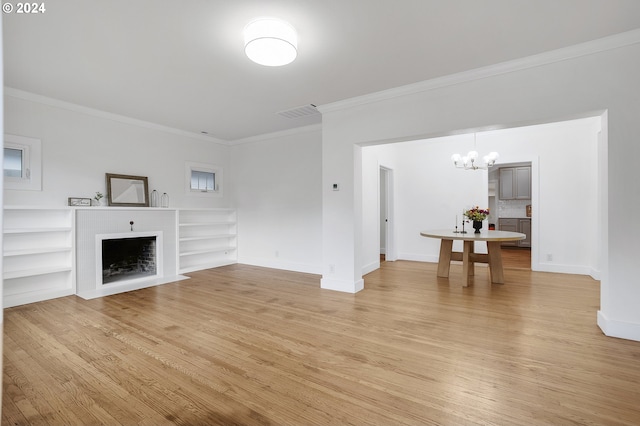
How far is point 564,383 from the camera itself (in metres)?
2.07

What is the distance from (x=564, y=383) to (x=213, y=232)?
5.86 metres

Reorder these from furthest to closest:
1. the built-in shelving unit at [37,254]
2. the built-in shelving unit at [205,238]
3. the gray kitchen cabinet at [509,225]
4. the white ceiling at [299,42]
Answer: the gray kitchen cabinet at [509,225], the built-in shelving unit at [205,238], the built-in shelving unit at [37,254], the white ceiling at [299,42]

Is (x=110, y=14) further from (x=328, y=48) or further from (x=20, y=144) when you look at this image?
(x=20, y=144)

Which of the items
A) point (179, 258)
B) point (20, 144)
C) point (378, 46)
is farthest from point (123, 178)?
point (378, 46)

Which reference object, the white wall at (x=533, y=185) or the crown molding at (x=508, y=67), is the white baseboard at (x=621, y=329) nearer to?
the crown molding at (x=508, y=67)

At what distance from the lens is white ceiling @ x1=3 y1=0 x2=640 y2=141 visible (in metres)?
2.37

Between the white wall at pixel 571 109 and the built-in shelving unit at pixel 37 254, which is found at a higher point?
the white wall at pixel 571 109

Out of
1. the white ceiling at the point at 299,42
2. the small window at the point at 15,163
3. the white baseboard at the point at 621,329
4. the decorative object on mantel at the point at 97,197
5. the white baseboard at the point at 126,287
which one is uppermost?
the white ceiling at the point at 299,42

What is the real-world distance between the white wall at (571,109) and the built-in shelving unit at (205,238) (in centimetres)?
363

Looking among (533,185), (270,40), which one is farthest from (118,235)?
(533,185)

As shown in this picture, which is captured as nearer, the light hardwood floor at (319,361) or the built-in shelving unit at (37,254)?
the light hardwood floor at (319,361)

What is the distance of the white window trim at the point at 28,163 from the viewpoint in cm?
388

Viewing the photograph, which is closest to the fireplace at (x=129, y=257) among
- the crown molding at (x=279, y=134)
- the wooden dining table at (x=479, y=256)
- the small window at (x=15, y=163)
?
the small window at (x=15, y=163)

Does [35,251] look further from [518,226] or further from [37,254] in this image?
[518,226]
